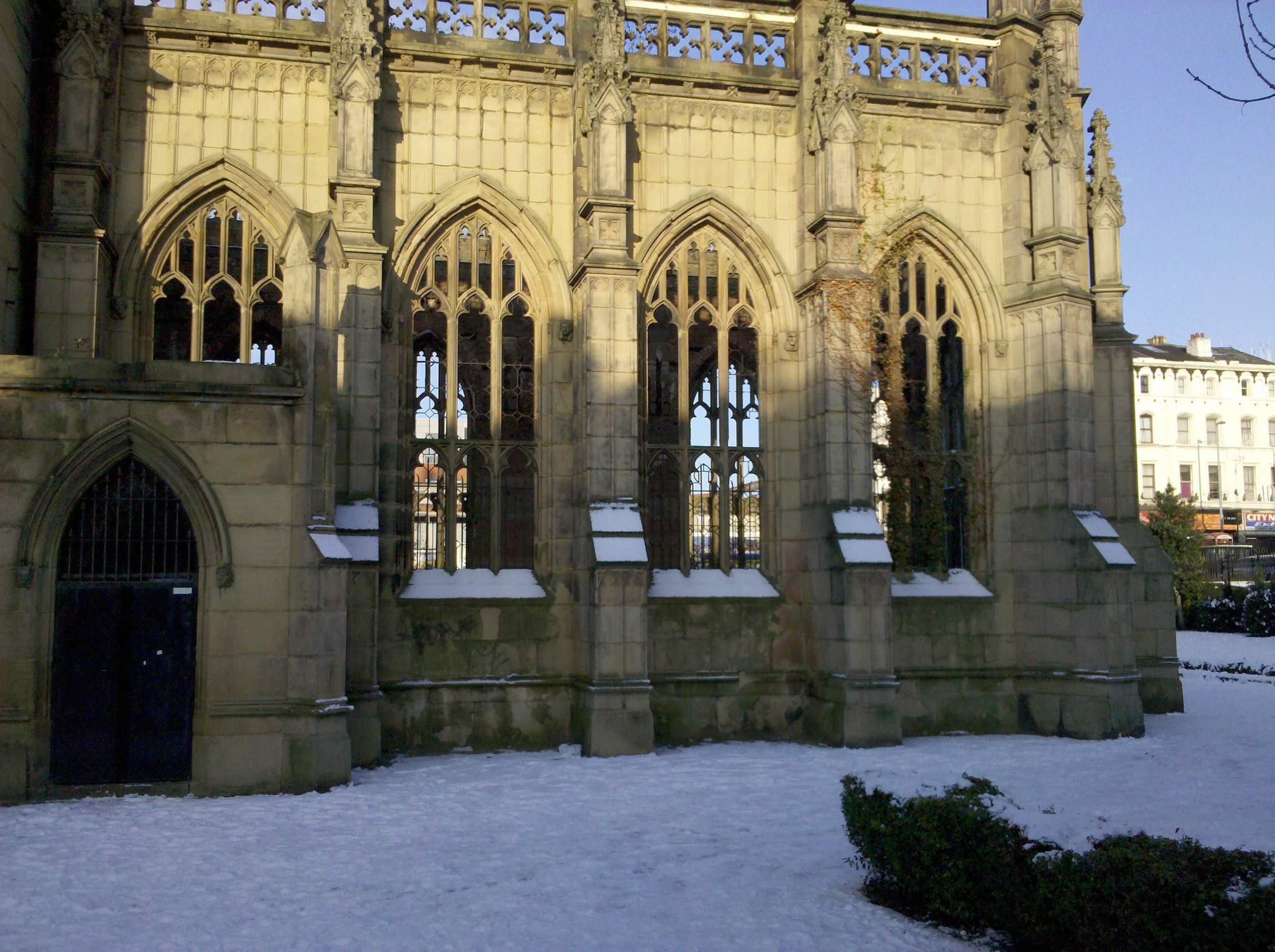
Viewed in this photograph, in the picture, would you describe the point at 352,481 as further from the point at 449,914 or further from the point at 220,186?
the point at 449,914

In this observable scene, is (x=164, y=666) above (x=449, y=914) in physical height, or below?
above

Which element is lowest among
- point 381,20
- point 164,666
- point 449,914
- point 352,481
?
point 449,914

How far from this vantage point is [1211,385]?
6550cm

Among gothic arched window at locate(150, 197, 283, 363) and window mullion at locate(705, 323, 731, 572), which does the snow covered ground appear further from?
gothic arched window at locate(150, 197, 283, 363)

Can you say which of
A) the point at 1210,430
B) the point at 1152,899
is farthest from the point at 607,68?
the point at 1210,430

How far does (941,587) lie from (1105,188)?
6.43m

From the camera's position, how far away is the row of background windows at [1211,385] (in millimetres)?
64000

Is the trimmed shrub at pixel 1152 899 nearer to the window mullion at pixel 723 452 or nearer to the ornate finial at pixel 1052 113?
the window mullion at pixel 723 452

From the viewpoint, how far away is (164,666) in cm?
1052

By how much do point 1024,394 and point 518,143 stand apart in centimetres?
773

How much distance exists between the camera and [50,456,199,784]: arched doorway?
10242 mm

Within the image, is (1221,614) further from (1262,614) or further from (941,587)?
(941,587)

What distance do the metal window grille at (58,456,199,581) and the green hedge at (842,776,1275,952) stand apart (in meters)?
6.87

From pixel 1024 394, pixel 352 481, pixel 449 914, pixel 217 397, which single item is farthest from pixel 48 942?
pixel 1024 394
